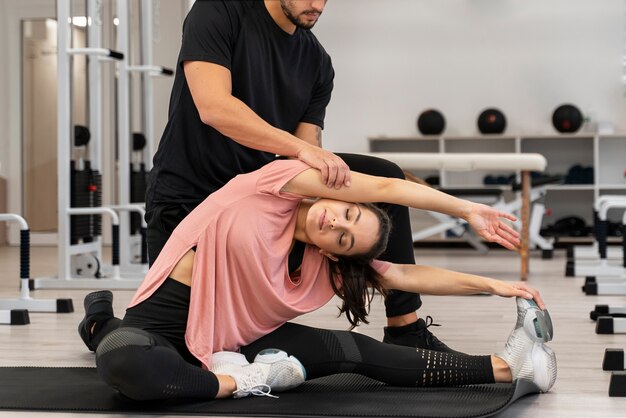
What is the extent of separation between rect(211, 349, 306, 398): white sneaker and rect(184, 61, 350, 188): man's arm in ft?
1.36

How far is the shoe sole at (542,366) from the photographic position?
1992mm

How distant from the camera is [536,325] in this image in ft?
6.43

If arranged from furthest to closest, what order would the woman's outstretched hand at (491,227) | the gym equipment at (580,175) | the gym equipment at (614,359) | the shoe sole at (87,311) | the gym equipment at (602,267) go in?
1. the gym equipment at (580,175)
2. the gym equipment at (602,267)
3. the shoe sole at (87,311)
4. the gym equipment at (614,359)
5. the woman's outstretched hand at (491,227)

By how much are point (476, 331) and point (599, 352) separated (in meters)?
0.49

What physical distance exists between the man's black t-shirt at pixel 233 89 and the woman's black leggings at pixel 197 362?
1.11ft

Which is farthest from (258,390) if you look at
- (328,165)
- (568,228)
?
(568,228)

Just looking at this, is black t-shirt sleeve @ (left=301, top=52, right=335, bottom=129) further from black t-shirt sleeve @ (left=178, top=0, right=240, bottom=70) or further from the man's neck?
black t-shirt sleeve @ (left=178, top=0, right=240, bottom=70)

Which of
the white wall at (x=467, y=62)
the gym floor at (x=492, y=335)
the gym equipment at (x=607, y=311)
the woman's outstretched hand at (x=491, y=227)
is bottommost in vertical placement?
the gym floor at (x=492, y=335)

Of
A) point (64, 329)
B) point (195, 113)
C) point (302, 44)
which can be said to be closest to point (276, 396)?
point (195, 113)

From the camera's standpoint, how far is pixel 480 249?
6.90 m

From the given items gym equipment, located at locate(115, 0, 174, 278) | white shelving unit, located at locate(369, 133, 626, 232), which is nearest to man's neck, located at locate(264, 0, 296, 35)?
gym equipment, located at locate(115, 0, 174, 278)

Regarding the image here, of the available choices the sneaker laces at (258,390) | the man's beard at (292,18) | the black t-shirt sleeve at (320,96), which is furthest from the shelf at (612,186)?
the sneaker laces at (258,390)

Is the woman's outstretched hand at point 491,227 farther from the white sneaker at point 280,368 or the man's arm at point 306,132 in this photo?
the man's arm at point 306,132

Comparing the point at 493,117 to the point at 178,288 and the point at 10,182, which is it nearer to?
the point at 10,182
